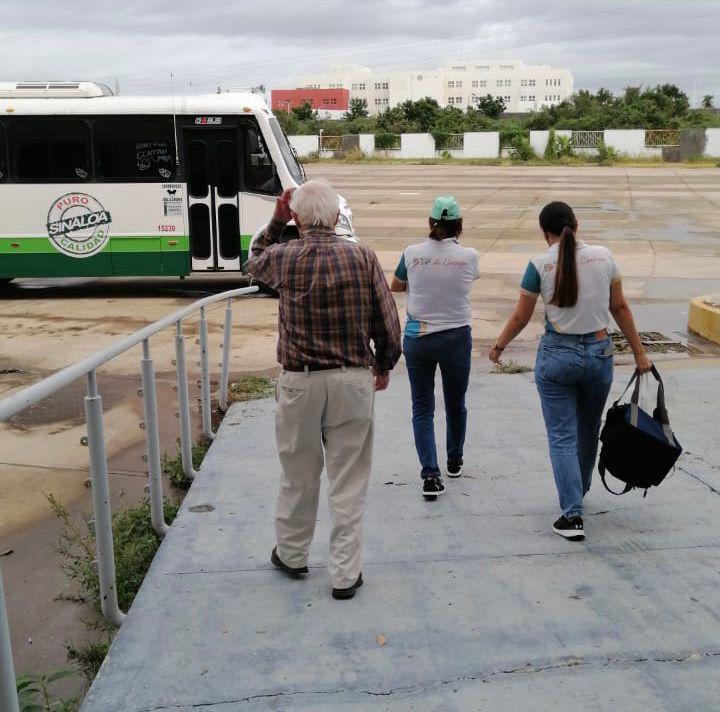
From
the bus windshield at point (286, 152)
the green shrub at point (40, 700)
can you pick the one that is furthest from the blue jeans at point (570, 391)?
the bus windshield at point (286, 152)

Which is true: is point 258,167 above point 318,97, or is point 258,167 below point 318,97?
below

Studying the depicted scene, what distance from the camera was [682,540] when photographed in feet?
14.8

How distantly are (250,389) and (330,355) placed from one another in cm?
432

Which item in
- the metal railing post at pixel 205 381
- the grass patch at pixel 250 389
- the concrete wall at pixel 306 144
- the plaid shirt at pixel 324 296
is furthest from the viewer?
the concrete wall at pixel 306 144

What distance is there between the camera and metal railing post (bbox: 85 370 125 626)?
145 inches

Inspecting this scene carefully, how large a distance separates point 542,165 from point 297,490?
172 feet

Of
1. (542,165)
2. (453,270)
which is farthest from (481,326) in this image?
(542,165)

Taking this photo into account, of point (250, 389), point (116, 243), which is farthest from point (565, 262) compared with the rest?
point (116, 243)

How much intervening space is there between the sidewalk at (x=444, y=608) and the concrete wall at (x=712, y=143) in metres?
54.9

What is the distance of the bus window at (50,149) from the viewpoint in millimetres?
13539

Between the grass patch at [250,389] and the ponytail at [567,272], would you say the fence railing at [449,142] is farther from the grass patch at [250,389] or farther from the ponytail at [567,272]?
the ponytail at [567,272]

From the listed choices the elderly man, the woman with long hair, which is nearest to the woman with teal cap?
the woman with long hair

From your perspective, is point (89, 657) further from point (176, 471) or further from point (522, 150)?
point (522, 150)

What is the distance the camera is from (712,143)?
183 ft
